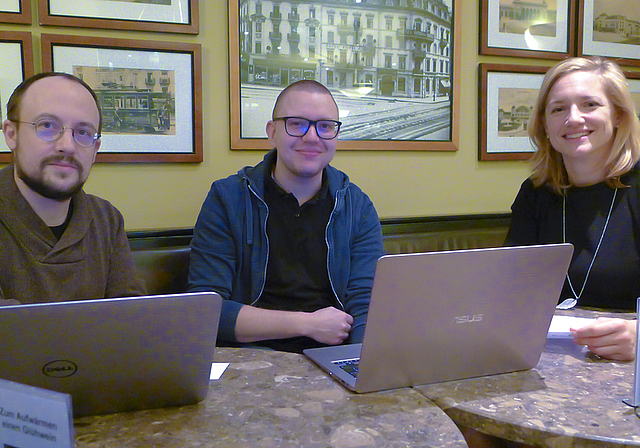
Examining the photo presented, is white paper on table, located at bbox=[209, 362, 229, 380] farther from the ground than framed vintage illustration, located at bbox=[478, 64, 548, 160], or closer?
closer

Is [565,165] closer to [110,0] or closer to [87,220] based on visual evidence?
[87,220]

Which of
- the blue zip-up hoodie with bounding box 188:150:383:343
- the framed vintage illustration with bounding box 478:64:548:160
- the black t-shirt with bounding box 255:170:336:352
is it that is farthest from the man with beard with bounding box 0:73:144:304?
the framed vintage illustration with bounding box 478:64:548:160

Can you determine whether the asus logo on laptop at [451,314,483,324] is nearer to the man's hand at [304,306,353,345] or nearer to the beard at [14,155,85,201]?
the man's hand at [304,306,353,345]

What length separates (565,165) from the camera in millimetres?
1998

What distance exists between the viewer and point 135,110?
2.13 metres

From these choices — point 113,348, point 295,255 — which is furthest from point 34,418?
point 295,255

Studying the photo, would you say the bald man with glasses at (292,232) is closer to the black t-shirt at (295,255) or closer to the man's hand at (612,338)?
the black t-shirt at (295,255)

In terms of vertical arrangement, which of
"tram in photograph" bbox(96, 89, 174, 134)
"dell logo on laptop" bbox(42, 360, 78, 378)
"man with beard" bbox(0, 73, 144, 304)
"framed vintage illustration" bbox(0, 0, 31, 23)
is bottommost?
"dell logo on laptop" bbox(42, 360, 78, 378)

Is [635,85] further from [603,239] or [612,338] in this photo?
[612,338]

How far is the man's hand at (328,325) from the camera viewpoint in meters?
1.47

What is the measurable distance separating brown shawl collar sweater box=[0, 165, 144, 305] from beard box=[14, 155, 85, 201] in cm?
4

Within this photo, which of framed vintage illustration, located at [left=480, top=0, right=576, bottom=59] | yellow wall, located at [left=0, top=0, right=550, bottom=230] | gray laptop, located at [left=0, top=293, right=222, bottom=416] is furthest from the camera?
framed vintage illustration, located at [left=480, top=0, right=576, bottom=59]

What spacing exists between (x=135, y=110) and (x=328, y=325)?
4.19 feet

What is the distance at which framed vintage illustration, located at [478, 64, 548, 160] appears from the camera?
8.80ft
